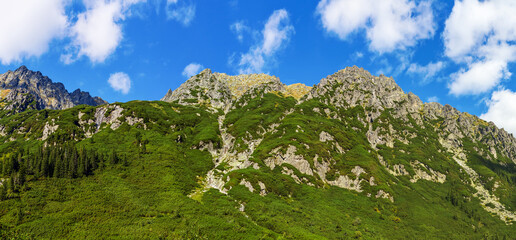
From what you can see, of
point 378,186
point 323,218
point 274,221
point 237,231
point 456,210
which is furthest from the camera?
point 456,210

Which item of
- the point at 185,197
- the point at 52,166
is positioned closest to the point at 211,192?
the point at 185,197

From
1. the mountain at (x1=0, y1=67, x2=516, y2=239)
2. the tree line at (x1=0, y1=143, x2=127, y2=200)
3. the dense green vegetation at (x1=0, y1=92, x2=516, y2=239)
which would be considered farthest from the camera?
the tree line at (x1=0, y1=143, x2=127, y2=200)

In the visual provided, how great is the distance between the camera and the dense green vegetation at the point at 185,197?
3349 inches

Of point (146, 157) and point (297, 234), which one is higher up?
point (146, 157)

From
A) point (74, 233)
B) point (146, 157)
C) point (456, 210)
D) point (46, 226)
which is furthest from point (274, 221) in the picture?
point (456, 210)

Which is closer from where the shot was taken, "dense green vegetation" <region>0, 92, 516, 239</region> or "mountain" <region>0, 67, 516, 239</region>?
"dense green vegetation" <region>0, 92, 516, 239</region>

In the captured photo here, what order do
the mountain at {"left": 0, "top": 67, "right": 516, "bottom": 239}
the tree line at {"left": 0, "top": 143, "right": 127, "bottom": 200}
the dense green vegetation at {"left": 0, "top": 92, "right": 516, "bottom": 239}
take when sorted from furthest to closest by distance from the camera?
the tree line at {"left": 0, "top": 143, "right": 127, "bottom": 200} → the mountain at {"left": 0, "top": 67, "right": 516, "bottom": 239} → the dense green vegetation at {"left": 0, "top": 92, "right": 516, "bottom": 239}

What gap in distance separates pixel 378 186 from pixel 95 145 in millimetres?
168463

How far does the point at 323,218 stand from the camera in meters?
114

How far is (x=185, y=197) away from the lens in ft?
367

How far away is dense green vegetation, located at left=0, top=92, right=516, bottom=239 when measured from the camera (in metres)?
85.1

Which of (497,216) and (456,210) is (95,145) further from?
(497,216)

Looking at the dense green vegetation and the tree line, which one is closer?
the dense green vegetation

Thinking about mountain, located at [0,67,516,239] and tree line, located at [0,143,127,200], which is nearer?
mountain, located at [0,67,516,239]
